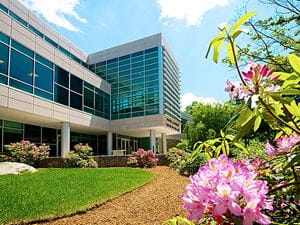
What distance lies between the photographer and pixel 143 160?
59.1 feet

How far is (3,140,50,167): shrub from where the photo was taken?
56.1 ft

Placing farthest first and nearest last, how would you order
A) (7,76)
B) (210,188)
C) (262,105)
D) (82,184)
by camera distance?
(7,76) < (82,184) < (262,105) < (210,188)

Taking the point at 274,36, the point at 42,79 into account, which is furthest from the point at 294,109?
the point at 42,79

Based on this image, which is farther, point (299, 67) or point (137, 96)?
point (137, 96)

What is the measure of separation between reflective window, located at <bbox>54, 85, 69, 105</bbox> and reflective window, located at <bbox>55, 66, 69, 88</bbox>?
0.46 m

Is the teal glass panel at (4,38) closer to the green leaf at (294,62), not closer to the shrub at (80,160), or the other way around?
the shrub at (80,160)

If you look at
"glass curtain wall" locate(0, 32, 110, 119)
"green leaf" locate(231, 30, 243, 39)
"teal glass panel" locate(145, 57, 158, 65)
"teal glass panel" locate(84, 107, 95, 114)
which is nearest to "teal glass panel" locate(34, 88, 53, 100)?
"glass curtain wall" locate(0, 32, 110, 119)

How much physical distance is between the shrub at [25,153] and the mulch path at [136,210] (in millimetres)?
11076

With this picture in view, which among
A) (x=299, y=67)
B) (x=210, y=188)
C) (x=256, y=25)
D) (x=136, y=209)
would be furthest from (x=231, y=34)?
(x=256, y=25)

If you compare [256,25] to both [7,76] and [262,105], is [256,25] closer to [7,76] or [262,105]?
[262,105]

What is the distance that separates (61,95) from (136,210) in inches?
686

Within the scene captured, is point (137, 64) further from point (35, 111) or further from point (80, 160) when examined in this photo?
point (80, 160)

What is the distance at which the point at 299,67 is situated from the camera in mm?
1097

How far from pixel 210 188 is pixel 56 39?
31.0 meters
